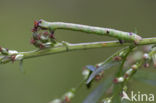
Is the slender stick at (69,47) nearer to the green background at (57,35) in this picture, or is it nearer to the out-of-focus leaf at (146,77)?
the out-of-focus leaf at (146,77)

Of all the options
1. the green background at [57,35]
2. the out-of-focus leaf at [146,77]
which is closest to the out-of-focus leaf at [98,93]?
the out-of-focus leaf at [146,77]

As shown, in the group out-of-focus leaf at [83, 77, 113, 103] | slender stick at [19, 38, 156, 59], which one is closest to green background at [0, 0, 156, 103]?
out-of-focus leaf at [83, 77, 113, 103]

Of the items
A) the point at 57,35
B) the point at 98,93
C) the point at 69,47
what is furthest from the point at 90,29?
the point at 57,35

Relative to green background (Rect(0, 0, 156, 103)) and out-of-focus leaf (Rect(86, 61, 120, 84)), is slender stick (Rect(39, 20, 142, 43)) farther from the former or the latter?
green background (Rect(0, 0, 156, 103))

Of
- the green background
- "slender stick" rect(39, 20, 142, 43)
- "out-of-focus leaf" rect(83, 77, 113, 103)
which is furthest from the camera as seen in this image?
the green background

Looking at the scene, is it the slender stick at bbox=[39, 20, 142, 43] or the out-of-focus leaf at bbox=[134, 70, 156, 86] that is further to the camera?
the out-of-focus leaf at bbox=[134, 70, 156, 86]

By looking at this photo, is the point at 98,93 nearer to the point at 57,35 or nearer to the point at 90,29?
the point at 90,29

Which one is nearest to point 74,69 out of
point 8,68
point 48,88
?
point 48,88

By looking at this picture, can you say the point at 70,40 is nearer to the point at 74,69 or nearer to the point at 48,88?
the point at 74,69

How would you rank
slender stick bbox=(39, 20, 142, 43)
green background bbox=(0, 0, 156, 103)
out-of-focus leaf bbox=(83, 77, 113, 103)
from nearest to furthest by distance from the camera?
slender stick bbox=(39, 20, 142, 43) → out-of-focus leaf bbox=(83, 77, 113, 103) → green background bbox=(0, 0, 156, 103)
